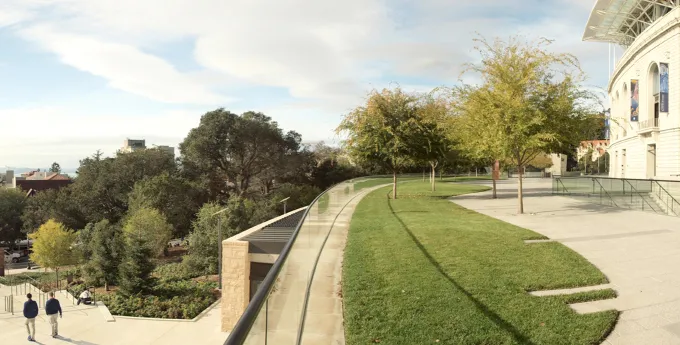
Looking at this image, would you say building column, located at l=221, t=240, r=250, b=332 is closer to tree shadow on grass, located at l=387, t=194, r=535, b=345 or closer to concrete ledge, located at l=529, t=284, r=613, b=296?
tree shadow on grass, located at l=387, t=194, r=535, b=345

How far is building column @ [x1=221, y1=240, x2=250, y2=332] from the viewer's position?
14.3 meters

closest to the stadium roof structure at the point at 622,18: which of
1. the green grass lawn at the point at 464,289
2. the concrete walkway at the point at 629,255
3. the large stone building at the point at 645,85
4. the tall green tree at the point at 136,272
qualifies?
the large stone building at the point at 645,85

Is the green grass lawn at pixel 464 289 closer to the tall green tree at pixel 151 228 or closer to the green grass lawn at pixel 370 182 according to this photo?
the green grass lawn at pixel 370 182

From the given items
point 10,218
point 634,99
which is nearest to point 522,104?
point 634,99

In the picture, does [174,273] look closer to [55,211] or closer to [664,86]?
[55,211]

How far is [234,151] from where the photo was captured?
5016 centimetres

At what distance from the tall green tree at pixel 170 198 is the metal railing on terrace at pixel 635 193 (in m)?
37.3

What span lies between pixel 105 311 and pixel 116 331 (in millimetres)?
3483

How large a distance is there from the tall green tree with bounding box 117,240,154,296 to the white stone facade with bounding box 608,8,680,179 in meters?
33.1

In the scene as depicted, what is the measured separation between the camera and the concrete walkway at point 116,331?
16703mm

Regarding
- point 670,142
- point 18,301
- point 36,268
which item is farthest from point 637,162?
point 36,268

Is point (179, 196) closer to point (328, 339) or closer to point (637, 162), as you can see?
point (328, 339)

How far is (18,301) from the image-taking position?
26609 millimetres

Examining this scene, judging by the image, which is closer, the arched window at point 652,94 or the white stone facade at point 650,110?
the white stone facade at point 650,110
